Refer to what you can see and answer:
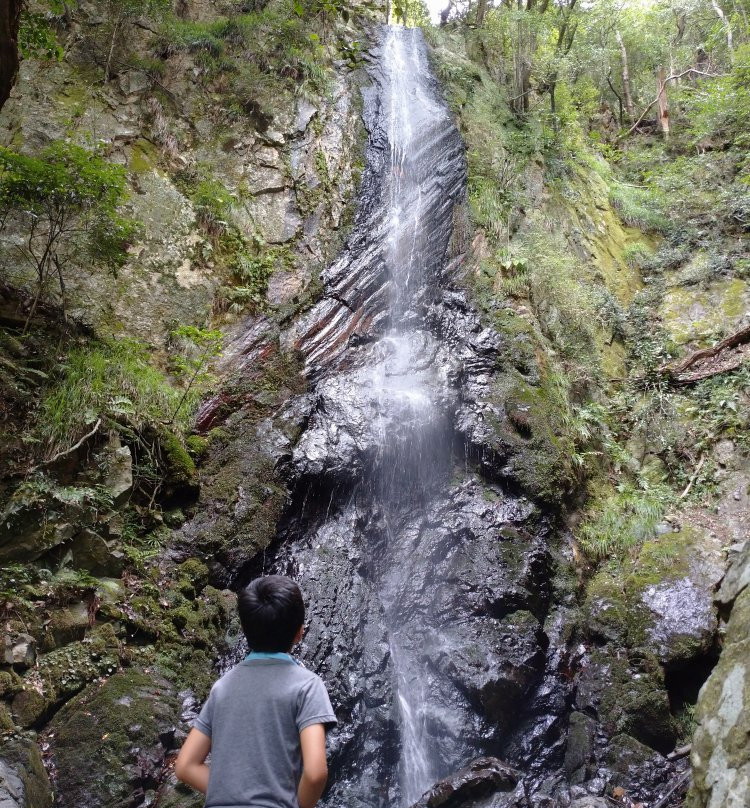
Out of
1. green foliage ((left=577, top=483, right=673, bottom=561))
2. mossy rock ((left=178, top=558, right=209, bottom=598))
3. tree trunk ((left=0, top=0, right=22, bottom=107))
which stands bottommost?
green foliage ((left=577, top=483, right=673, bottom=561))

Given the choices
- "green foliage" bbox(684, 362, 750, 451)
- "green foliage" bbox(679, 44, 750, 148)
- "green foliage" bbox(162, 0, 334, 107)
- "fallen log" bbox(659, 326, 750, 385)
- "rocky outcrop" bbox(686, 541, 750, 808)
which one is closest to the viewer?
"rocky outcrop" bbox(686, 541, 750, 808)

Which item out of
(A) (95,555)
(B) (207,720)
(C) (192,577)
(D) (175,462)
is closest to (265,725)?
(B) (207,720)

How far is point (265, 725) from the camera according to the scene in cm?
167

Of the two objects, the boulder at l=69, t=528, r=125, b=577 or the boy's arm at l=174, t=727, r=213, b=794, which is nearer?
the boy's arm at l=174, t=727, r=213, b=794

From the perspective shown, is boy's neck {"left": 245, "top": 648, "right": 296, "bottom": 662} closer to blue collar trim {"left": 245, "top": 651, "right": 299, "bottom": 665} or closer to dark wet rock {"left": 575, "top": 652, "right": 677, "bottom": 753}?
blue collar trim {"left": 245, "top": 651, "right": 299, "bottom": 665}

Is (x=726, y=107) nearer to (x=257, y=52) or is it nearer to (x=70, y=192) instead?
(x=257, y=52)

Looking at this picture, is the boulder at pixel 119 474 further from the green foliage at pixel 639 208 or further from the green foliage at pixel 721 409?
the green foliage at pixel 639 208

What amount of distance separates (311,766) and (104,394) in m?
4.10

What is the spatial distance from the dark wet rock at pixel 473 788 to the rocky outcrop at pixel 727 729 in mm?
1851

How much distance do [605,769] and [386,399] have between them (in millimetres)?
4206

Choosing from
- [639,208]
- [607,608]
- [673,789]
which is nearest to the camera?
[673,789]

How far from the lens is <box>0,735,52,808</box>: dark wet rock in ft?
9.17

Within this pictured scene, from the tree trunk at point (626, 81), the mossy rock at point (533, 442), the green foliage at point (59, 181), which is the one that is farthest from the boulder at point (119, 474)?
the tree trunk at point (626, 81)

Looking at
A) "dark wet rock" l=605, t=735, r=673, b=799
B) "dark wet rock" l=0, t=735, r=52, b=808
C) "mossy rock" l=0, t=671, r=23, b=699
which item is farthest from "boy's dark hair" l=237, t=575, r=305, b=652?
"dark wet rock" l=605, t=735, r=673, b=799
